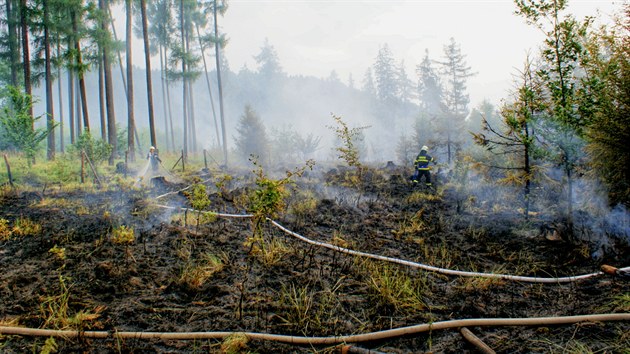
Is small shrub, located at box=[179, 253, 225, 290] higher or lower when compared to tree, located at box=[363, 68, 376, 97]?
lower

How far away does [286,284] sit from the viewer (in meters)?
3.68

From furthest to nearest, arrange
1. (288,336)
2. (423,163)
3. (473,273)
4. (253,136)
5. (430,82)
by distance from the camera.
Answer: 1. (430,82)
2. (253,136)
3. (423,163)
4. (473,273)
5. (288,336)

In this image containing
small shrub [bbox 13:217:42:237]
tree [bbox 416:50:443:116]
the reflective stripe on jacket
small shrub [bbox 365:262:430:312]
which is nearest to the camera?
small shrub [bbox 365:262:430:312]

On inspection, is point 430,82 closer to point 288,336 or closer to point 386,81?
point 386,81

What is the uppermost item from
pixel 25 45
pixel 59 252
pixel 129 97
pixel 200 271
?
pixel 25 45

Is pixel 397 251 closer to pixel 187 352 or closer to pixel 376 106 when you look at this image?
pixel 187 352

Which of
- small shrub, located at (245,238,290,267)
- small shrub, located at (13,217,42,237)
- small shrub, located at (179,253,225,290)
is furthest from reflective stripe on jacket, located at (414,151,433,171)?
small shrub, located at (13,217,42,237)

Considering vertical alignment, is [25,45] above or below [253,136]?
above

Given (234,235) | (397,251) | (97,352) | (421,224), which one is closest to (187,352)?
(97,352)

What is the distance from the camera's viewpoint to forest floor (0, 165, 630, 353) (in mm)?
2645

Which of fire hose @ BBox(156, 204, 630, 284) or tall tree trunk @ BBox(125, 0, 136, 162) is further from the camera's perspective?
tall tree trunk @ BBox(125, 0, 136, 162)

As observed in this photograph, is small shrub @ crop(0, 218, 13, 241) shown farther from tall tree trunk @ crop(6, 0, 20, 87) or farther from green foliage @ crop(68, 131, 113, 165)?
tall tree trunk @ crop(6, 0, 20, 87)

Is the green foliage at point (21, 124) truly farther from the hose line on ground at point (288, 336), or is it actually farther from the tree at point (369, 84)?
the tree at point (369, 84)

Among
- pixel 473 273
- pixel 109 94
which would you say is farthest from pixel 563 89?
pixel 109 94
